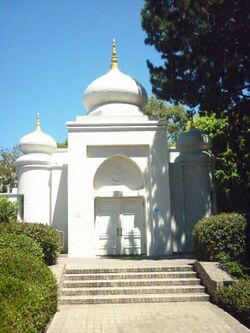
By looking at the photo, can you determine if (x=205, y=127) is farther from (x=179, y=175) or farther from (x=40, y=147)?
(x=40, y=147)

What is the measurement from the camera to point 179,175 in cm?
1772

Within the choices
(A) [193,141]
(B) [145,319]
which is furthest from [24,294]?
(A) [193,141]

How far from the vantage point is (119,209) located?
55.9 feet

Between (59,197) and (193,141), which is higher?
(193,141)

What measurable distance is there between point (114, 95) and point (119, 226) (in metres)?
5.67

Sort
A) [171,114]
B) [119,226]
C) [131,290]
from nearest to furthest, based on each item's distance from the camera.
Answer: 1. [131,290]
2. [119,226]
3. [171,114]

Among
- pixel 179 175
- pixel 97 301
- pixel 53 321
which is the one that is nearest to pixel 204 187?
pixel 179 175

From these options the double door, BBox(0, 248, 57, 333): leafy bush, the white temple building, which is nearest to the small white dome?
the white temple building

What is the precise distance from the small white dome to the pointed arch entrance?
268cm

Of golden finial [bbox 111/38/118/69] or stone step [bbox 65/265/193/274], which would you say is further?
golden finial [bbox 111/38/118/69]

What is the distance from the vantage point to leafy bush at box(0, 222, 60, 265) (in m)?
12.9

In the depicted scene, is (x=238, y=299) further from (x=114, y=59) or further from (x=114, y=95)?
(x=114, y=59)

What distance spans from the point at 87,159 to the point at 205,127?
7646mm

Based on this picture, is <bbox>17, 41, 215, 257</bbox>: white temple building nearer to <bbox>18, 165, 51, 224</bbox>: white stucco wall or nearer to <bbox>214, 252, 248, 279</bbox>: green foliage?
<bbox>18, 165, 51, 224</bbox>: white stucco wall
